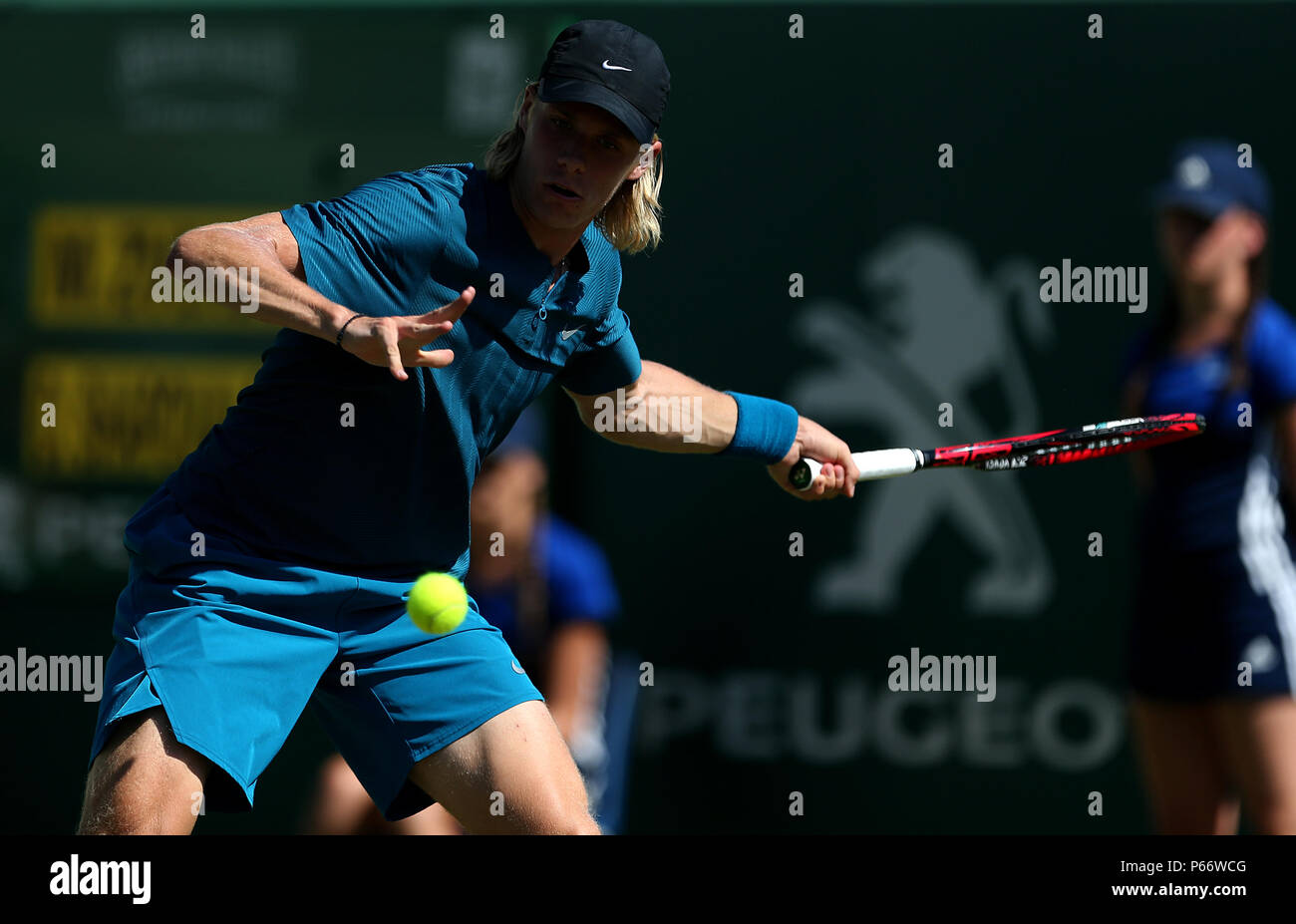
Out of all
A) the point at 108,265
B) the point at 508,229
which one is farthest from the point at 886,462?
the point at 108,265

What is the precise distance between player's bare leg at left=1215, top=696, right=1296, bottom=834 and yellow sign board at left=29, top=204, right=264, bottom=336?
318 centimetres

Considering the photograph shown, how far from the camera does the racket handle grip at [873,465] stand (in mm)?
3338

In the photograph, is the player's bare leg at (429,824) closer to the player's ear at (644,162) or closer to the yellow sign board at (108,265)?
the yellow sign board at (108,265)

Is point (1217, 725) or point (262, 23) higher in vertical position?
point (262, 23)

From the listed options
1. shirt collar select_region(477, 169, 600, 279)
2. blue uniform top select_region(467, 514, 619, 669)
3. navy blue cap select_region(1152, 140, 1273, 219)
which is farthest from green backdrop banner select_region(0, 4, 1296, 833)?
shirt collar select_region(477, 169, 600, 279)

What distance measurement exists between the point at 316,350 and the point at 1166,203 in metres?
2.38

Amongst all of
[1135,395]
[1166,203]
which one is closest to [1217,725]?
[1135,395]

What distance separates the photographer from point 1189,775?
3914 mm

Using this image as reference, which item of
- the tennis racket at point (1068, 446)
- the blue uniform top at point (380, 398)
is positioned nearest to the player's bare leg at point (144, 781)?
the blue uniform top at point (380, 398)

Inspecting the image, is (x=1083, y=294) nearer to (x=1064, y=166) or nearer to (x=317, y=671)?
(x=1064, y=166)

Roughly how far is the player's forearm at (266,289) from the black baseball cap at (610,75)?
583mm

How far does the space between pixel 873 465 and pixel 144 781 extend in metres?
1.63

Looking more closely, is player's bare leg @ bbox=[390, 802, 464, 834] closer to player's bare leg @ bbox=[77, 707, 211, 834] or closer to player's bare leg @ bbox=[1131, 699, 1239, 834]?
player's bare leg @ bbox=[1131, 699, 1239, 834]

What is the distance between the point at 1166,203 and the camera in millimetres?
4152
